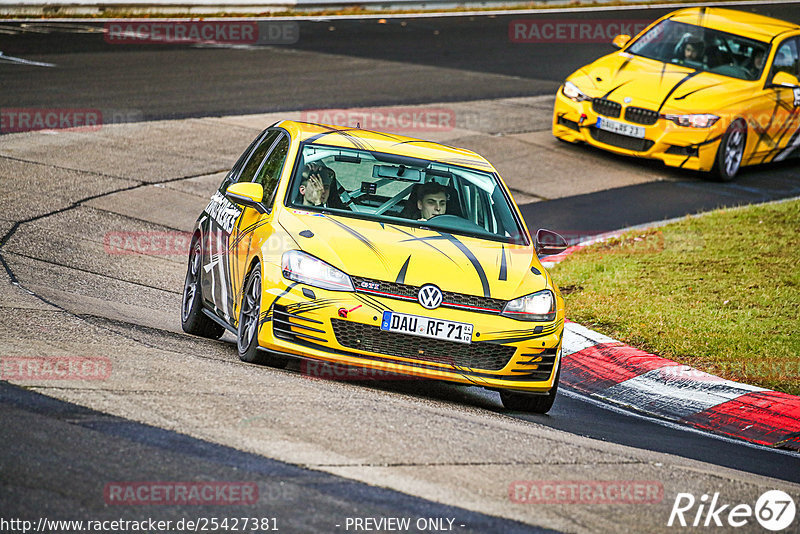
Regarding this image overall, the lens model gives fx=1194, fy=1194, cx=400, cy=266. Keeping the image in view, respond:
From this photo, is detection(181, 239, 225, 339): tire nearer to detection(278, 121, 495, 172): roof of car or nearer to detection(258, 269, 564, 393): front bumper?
detection(278, 121, 495, 172): roof of car

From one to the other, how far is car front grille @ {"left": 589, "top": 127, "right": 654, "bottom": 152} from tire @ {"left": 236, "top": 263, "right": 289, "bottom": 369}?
9628mm

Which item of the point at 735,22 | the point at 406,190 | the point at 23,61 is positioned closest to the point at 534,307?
the point at 406,190

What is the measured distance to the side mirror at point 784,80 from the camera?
53.9ft

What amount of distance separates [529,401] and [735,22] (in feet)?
38.0

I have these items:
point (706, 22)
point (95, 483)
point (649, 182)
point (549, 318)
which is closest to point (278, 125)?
point (549, 318)

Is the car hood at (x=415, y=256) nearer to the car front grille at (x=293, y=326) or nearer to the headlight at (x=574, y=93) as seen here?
the car front grille at (x=293, y=326)

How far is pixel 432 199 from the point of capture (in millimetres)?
8297

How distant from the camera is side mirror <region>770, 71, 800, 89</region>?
1642 centimetres

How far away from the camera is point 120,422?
18.4ft

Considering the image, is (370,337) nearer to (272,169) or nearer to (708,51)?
(272,169)

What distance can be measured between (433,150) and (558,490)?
149 inches

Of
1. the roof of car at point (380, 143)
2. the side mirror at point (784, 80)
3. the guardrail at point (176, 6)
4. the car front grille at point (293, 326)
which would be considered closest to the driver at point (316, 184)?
the roof of car at point (380, 143)

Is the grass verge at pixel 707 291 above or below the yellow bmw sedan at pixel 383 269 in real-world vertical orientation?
below

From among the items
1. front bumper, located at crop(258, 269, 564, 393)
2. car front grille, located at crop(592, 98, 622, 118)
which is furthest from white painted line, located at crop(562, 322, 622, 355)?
car front grille, located at crop(592, 98, 622, 118)
